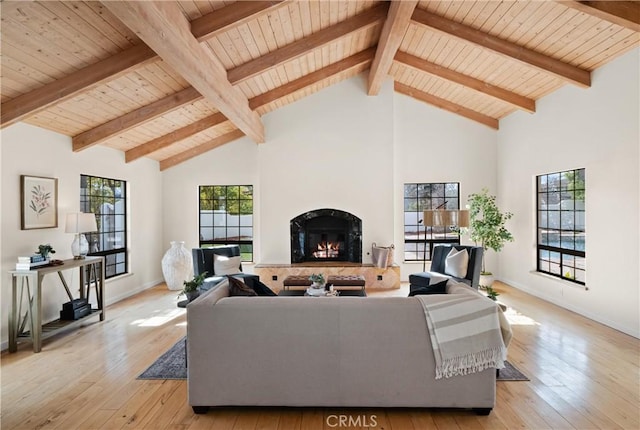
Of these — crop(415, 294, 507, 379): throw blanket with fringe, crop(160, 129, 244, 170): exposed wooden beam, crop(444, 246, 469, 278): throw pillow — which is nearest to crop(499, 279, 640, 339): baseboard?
crop(444, 246, 469, 278): throw pillow

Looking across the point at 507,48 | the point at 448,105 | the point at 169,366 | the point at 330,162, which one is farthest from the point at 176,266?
the point at 507,48

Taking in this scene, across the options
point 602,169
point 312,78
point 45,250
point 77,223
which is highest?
point 312,78

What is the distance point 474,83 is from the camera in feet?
19.0

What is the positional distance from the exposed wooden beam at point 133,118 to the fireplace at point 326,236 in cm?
303

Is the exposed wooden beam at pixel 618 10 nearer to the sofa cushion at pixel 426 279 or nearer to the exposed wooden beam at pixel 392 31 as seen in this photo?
the exposed wooden beam at pixel 392 31

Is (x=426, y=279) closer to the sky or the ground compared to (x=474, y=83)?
closer to the ground

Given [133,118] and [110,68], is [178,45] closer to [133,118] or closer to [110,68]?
[110,68]

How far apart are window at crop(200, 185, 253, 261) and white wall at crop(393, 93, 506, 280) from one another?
9.97 feet

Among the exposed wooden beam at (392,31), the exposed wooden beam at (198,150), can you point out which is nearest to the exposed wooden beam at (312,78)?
the exposed wooden beam at (392,31)

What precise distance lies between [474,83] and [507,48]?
4.24 ft

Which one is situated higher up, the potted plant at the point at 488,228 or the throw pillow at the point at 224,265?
the potted plant at the point at 488,228

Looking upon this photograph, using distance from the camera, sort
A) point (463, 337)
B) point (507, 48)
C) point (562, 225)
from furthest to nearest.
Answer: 1. point (562, 225)
2. point (507, 48)
3. point (463, 337)

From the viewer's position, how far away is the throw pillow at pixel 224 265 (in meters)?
5.52

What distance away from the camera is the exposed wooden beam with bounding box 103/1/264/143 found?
242 cm
